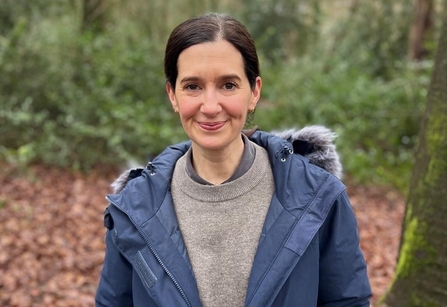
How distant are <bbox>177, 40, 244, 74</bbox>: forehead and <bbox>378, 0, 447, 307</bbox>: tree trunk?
Result: 1.51m

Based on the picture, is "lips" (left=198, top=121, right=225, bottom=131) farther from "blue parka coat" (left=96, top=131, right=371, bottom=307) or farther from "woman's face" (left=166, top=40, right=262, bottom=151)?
"blue parka coat" (left=96, top=131, right=371, bottom=307)

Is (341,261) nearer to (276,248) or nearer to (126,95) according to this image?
(276,248)

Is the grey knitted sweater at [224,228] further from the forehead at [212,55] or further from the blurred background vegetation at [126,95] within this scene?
the blurred background vegetation at [126,95]

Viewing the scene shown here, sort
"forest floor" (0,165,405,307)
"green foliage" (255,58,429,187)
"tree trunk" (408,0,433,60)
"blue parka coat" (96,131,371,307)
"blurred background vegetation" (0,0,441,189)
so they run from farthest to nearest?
"tree trunk" (408,0,433,60)
"green foliage" (255,58,429,187)
"blurred background vegetation" (0,0,441,189)
"forest floor" (0,165,405,307)
"blue parka coat" (96,131,371,307)

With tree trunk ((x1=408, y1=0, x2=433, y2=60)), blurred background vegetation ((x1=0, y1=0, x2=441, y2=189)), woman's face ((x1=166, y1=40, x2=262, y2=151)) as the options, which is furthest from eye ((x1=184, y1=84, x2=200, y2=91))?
tree trunk ((x1=408, y1=0, x2=433, y2=60))

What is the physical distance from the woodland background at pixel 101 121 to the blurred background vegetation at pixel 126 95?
0.07 ft

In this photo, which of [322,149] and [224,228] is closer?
[224,228]

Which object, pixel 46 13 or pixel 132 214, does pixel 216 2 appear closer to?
pixel 46 13

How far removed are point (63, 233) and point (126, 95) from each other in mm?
3160

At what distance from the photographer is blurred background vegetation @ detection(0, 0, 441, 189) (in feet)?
25.6

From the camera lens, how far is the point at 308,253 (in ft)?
6.07

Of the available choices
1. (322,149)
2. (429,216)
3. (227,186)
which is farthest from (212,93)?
(429,216)

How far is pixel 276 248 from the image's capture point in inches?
71.0

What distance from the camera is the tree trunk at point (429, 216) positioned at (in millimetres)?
2771
